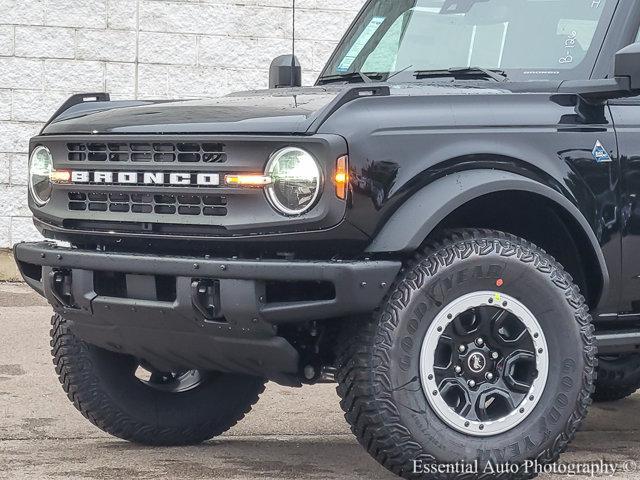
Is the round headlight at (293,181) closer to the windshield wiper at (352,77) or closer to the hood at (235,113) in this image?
the hood at (235,113)

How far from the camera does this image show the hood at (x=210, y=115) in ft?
14.5

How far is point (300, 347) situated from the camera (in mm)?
4637

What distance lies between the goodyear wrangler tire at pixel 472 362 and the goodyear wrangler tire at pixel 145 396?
1.24 m

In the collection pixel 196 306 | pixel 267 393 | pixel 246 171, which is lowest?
pixel 267 393

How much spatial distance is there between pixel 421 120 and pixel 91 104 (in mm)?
1538

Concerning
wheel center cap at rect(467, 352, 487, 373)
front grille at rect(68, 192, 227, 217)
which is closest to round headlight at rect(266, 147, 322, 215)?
front grille at rect(68, 192, 227, 217)

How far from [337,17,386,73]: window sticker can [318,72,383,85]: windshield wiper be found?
88 mm

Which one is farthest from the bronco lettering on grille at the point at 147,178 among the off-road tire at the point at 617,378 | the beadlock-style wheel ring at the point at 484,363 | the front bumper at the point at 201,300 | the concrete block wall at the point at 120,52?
the concrete block wall at the point at 120,52

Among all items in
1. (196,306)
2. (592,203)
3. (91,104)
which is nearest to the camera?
(196,306)

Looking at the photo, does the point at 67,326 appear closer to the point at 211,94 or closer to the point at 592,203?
the point at 592,203

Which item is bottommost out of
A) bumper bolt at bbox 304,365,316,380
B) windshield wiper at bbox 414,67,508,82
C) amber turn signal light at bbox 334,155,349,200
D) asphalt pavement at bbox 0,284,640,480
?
asphalt pavement at bbox 0,284,640,480

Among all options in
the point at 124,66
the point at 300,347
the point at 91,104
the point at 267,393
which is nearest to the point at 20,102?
the point at 124,66

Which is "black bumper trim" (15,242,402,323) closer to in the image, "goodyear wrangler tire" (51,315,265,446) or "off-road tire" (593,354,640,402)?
"goodyear wrangler tire" (51,315,265,446)

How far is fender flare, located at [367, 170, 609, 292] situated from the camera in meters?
4.35
